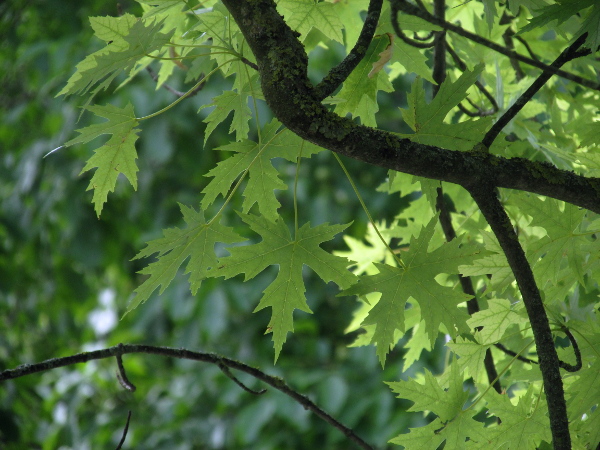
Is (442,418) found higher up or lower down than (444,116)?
lower down

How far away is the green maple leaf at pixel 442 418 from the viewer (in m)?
0.63

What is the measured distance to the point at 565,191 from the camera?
54 centimetres

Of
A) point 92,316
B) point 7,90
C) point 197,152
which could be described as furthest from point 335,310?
point 7,90

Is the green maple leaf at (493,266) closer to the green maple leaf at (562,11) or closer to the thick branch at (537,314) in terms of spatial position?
the thick branch at (537,314)

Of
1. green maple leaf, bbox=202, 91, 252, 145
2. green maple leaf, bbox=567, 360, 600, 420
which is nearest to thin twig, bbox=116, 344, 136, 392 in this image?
green maple leaf, bbox=202, 91, 252, 145

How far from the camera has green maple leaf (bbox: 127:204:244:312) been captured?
2.06 ft

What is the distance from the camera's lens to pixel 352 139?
49 centimetres

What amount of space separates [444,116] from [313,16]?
224 millimetres

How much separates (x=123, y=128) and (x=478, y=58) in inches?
22.2

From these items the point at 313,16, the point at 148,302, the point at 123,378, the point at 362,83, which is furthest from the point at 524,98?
the point at 148,302

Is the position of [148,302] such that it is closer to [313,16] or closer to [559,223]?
[313,16]

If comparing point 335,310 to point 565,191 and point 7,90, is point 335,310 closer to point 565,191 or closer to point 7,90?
point 7,90

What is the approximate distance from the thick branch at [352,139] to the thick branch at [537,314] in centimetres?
2

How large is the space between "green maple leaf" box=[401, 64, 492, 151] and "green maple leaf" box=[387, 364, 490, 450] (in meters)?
0.25
